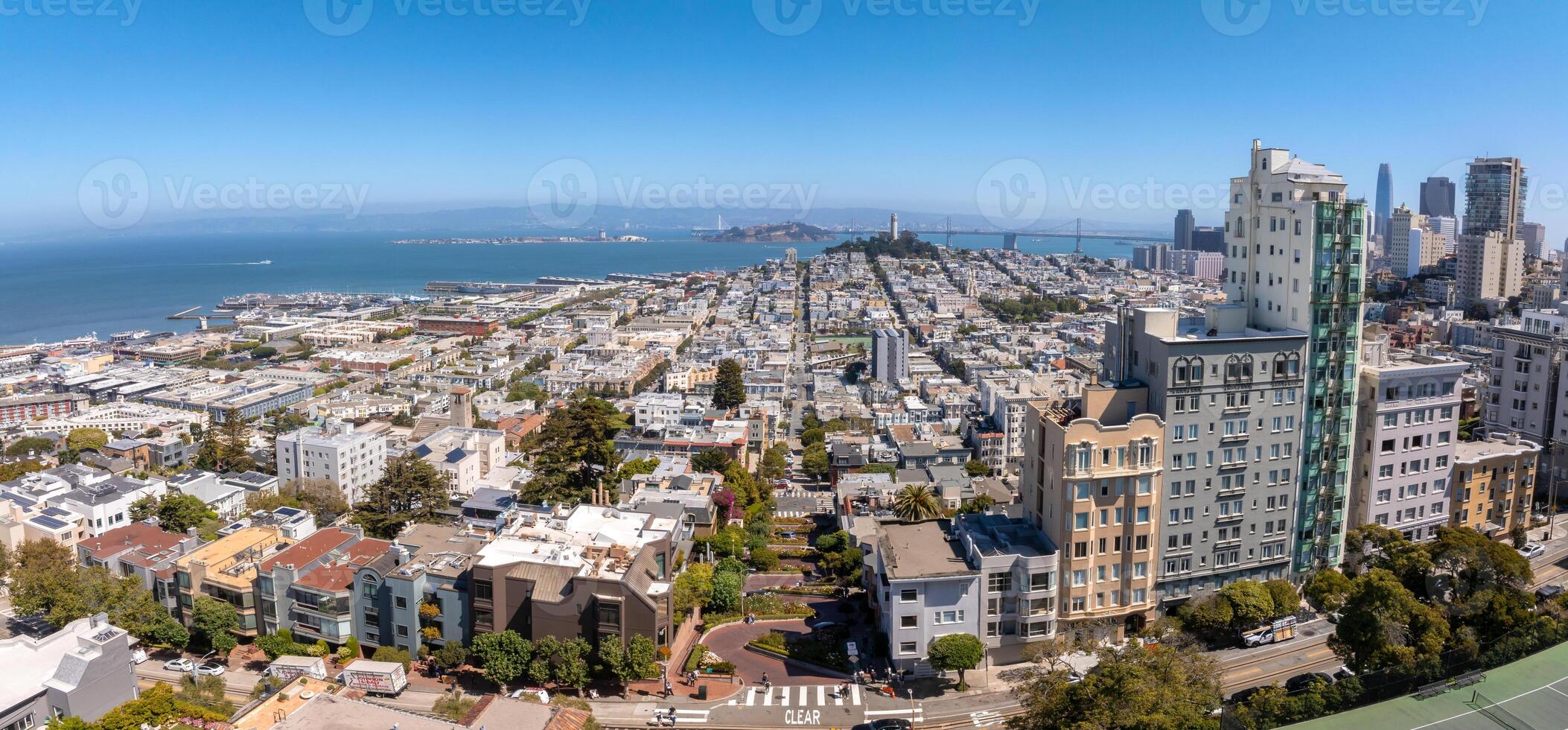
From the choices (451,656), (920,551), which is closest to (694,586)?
(451,656)

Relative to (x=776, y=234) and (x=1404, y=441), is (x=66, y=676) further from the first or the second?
(x=776, y=234)

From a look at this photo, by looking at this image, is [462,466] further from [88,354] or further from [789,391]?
[88,354]

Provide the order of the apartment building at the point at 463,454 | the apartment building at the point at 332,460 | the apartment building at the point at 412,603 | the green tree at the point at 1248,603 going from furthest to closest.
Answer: the apartment building at the point at 463,454, the apartment building at the point at 332,460, the apartment building at the point at 412,603, the green tree at the point at 1248,603

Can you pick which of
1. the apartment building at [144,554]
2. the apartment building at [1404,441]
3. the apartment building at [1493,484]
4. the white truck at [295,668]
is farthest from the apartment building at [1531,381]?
the apartment building at [144,554]

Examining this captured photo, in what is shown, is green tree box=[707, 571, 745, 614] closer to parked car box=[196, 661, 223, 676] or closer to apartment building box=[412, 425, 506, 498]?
parked car box=[196, 661, 223, 676]

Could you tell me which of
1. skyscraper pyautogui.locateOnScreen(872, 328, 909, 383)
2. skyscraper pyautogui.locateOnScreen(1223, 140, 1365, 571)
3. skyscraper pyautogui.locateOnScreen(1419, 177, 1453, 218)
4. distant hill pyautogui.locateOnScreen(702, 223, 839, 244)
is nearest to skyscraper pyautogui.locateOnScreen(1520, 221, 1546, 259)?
skyscraper pyautogui.locateOnScreen(1419, 177, 1453, 218)

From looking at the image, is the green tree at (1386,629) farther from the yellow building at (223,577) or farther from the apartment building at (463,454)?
the apartment building at (463,454)

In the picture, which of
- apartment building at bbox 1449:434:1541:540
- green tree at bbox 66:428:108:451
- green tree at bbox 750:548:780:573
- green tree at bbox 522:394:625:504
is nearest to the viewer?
apartment building at bbox 1449:434:1541:540
